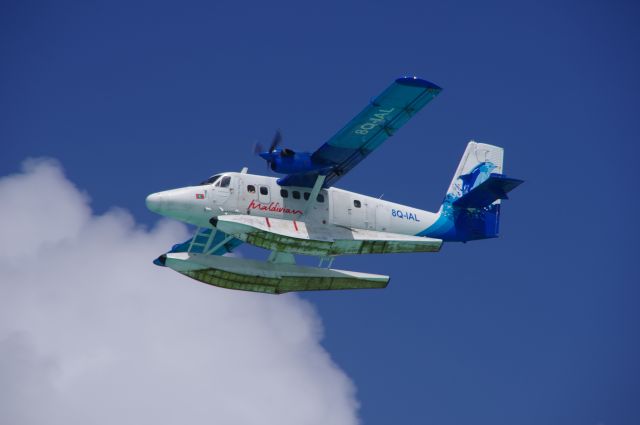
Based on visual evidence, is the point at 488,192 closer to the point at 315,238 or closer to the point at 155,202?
the point at 315,238

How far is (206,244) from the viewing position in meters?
36.2

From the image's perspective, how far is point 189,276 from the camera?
3534cm

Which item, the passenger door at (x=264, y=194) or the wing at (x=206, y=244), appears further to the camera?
the wing at (x=206, y=244)

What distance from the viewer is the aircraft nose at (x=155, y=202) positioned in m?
33.2

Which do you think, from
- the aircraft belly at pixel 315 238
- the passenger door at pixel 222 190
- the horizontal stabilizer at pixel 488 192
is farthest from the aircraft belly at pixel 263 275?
the horizontal stabilizer at pixel 488 192

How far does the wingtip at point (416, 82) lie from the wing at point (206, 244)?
770 centimetres

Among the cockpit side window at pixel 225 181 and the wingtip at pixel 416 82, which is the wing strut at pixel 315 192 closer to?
the cockpit side window at pixel 225 181

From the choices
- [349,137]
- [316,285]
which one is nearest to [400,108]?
[349,137]

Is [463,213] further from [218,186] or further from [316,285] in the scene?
[218,186]

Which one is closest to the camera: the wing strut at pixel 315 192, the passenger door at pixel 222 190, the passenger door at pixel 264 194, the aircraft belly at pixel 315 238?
the aircraft belly at pixel 315 238

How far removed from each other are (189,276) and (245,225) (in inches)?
133

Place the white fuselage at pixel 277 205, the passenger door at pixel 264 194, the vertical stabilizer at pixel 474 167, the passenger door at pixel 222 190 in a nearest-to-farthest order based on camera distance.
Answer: the white fuselage at pixel 277 205
the passenger door at pixel 222 190
the passenger door at pixel 264 194
the vertical stabilizer at pixel 474 167

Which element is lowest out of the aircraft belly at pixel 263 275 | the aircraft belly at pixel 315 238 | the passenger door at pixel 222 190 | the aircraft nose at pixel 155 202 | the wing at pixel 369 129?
the aircraft belly at pixel 263 275

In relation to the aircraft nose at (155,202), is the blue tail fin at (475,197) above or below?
above
